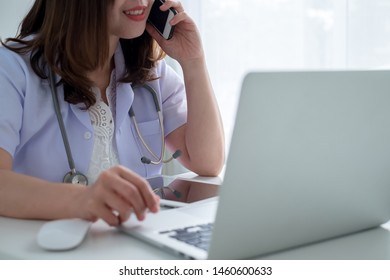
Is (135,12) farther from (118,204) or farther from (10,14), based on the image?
(10,14)

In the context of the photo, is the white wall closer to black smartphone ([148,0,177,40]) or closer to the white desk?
black smartphone ([148,0,177,40])

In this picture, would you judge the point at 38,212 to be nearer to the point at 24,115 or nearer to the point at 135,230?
the point at 135,230

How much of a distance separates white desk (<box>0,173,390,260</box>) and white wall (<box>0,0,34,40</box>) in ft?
4.96

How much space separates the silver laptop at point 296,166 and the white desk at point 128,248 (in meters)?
0.02

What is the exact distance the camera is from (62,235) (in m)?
0.84

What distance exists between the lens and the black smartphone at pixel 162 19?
154cm

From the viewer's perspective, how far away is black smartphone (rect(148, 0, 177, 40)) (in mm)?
1544

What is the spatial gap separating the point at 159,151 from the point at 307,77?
890mm

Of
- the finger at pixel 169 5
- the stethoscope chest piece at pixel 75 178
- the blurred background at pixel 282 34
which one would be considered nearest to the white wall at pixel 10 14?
the blurred background at pixel 282 34

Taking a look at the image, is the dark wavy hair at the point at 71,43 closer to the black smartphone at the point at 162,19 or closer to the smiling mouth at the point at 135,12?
the smiling mouth at the point at 135,12

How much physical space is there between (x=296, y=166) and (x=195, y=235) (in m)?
0.19

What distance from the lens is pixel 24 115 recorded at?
129 cm

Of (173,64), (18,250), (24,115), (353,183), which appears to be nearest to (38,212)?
(18,250)

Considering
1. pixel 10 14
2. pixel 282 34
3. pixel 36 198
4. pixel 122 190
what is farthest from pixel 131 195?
pixel 10 14
